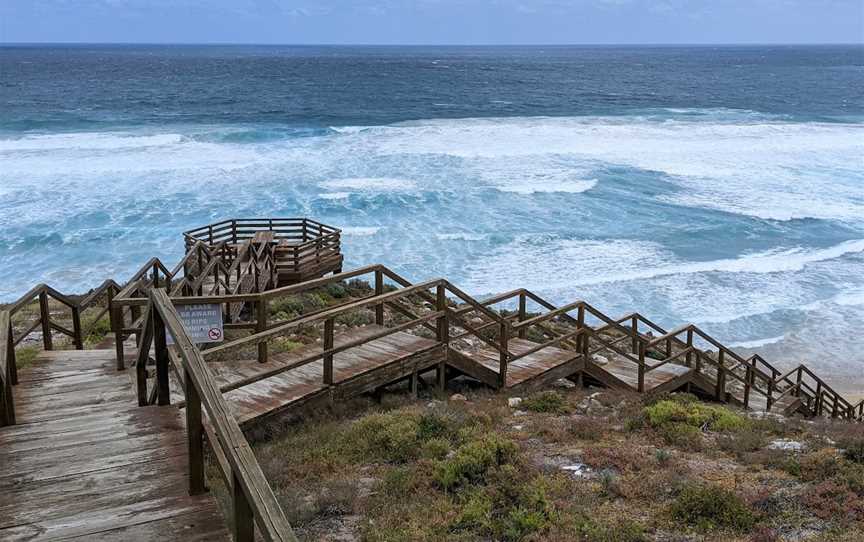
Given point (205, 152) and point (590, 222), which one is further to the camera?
point (205, 152)

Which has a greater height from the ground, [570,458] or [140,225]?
[570,458]

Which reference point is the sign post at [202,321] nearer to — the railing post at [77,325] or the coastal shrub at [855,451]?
the railing post at [77,325]

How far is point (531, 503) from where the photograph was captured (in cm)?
670

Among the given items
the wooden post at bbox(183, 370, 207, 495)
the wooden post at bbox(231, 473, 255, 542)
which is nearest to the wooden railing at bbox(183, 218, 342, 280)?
the wooden post at bbox(183, 370, 207, 495)

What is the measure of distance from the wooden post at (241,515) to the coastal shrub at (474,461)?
11.7 ft

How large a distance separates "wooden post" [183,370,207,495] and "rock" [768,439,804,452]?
6.47 m

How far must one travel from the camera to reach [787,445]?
8.99 m

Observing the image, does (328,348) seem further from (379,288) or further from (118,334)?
(118,334)

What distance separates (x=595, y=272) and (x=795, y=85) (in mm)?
111052

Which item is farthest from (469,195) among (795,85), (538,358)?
(795,85)

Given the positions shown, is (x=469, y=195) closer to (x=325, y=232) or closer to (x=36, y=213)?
(x=325, y=232)

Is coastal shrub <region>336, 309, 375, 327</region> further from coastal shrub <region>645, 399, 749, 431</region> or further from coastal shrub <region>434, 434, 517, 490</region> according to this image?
coastal shrub <region>434, 434, 517, 490</region>

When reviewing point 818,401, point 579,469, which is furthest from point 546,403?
point 818,401

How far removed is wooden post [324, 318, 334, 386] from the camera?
8.40m
